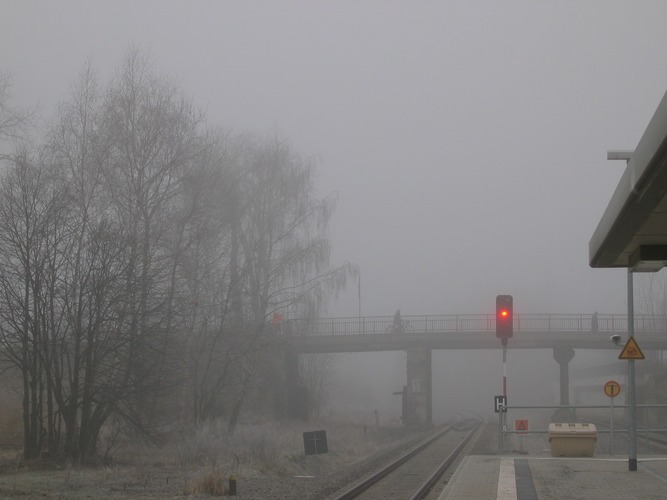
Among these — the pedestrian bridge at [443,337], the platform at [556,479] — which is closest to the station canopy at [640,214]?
the platform at [556,479]

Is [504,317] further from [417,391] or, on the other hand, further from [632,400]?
[417,391]

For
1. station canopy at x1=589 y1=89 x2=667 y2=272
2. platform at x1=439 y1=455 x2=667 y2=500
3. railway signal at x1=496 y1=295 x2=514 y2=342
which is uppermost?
station canopy at x1=589 y1=89 x2=667 y2=272

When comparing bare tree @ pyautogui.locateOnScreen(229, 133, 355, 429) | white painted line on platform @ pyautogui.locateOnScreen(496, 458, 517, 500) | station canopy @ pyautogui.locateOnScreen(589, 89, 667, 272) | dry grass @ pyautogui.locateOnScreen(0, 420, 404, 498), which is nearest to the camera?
station canopy @ pyautogui.locateOnScreen(589, 89, 667, 272)

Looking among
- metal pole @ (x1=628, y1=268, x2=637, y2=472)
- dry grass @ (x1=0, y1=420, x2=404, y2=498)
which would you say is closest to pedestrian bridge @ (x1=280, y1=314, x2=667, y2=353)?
dry grass @ (x1=0, y1=420, x2=404, y2=498)

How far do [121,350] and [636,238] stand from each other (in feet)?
54.1

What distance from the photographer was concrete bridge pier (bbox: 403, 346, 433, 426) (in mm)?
47781

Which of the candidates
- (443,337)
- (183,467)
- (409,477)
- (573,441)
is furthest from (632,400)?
(443,337)

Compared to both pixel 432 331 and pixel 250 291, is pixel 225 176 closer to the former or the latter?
pixel 250 291

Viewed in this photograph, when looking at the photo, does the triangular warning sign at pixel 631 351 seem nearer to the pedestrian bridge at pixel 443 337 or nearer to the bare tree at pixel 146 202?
the bare tree at pixel 146 202

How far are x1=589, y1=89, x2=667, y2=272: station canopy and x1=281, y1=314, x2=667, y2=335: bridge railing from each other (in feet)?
126

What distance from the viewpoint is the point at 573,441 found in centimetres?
2122

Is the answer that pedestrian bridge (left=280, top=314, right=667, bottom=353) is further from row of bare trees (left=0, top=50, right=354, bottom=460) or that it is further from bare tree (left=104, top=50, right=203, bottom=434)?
bare tree (left=104, top=50, right=203, bottom=434)

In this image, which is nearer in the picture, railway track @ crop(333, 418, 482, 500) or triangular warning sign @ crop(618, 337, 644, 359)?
railway track @ crop(333, 418, 482, 500)

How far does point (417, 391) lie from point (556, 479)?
3208cm
